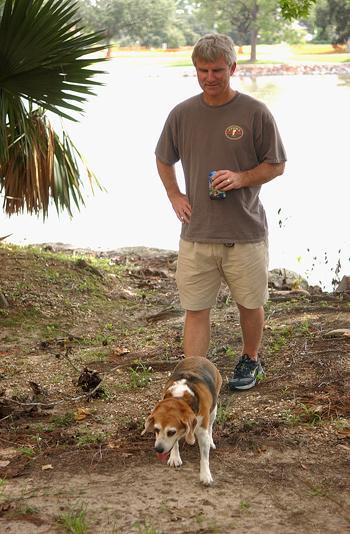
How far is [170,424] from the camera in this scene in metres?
3.49

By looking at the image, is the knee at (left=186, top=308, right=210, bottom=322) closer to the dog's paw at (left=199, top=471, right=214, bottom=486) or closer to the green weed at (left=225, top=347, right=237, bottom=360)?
the green weed at (left=225, top=347, right=237, bottom=360)

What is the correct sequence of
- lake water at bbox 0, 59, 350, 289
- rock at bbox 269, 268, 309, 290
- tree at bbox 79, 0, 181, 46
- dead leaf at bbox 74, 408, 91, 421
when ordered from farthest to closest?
tree at bbox 79, 0, 181, 46 < lake water at bbox 0, 59, 350, 289 < rock at bbox 269, 268, 309, 290 < dead leaf at bbox 74, 408, 91, 421

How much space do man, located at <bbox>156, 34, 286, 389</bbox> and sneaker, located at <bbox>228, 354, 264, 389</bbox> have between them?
2cm

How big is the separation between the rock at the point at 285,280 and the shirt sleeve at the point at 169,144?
392cm

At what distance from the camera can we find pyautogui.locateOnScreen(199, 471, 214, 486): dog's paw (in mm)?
3695

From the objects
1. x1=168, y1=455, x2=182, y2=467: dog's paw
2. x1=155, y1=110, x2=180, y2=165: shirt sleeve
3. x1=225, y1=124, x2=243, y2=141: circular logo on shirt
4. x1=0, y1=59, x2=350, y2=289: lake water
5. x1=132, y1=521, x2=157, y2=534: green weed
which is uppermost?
x1=225, y1=124, x2=243, y2=141: circular logo on shirt

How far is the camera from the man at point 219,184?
14.5ft

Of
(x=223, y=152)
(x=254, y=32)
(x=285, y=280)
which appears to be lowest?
(x=285, y=280)

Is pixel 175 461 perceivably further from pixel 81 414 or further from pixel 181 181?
pixel 181 181

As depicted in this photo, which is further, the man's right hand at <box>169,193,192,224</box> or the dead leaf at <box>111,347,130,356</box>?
the dead leaf at <box>111,347,130,356</box>

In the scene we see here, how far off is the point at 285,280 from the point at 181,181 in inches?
269

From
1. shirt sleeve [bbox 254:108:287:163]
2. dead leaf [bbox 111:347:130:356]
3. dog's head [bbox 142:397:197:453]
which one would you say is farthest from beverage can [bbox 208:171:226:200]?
dead leaf [bbox 111:347:130:356]

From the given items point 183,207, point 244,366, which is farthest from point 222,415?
point 183,207

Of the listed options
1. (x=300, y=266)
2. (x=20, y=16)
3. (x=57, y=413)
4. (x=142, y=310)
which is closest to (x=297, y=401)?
(x=57, y=413)
